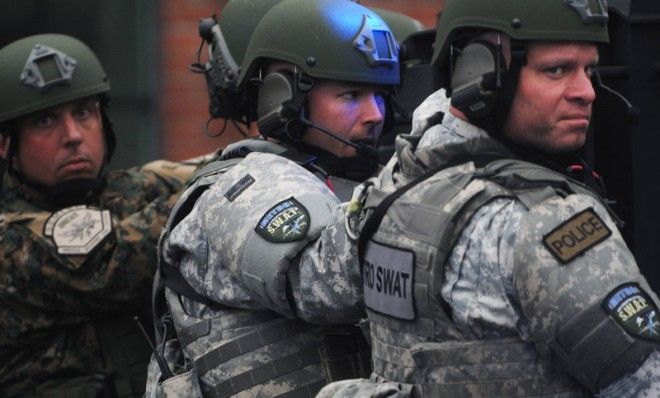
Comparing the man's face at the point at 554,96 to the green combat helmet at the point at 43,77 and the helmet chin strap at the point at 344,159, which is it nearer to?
the helmet chin strap at the point at 344,159

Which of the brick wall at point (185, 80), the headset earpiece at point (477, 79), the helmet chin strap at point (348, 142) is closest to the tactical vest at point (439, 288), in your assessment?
the headset earpiece at point (477, 79)

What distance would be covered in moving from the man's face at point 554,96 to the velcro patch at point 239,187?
3.30 feet

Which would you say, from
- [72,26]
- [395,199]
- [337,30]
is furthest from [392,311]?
[72,26]

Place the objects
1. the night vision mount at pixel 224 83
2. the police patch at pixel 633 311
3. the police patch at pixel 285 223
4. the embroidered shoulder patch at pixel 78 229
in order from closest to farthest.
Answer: the police patch at pixel 633 311, the police patch at pixel 285 223, the night vision mount at pixel 224 83, the embroidered shoulder patch at pixel 78 229

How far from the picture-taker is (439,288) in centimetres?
330

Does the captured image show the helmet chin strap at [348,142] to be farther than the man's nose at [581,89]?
Yes

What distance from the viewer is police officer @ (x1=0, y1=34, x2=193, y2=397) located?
5.27 meters

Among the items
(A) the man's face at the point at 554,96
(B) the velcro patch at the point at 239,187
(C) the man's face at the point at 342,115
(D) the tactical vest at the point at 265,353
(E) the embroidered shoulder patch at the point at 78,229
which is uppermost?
(A) the man's face at the point at 554,96

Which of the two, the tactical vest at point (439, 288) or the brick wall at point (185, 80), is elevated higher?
the tactical vest at point (439, 288)

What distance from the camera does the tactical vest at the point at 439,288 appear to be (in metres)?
A: 3.24

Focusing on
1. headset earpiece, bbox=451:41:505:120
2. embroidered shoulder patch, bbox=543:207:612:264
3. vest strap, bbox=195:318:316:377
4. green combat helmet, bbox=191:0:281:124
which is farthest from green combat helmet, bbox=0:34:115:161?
embroidered shoulder patch, bbox=543:207:612:264

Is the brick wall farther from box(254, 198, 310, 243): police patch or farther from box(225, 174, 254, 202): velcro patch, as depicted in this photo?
box(254, 198, 310, 243): police patch

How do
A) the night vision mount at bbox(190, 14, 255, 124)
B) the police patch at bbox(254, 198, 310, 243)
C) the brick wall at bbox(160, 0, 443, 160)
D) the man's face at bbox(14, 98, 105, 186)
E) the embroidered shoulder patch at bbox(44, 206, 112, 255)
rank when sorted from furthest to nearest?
the brick wall at bbox(160, 0, 443, 160), the man's face at bbox(14, 98, 105, 186), the embroidered shoulder patch at bbox(44, 206, 112, 255), the night vision mount at bbox(190, 14, 255, 124), the police patch at bbox(254, 198, 310, 243)

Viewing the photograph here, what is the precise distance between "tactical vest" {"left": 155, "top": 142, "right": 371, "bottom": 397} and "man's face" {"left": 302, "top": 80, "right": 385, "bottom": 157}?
126 mm
